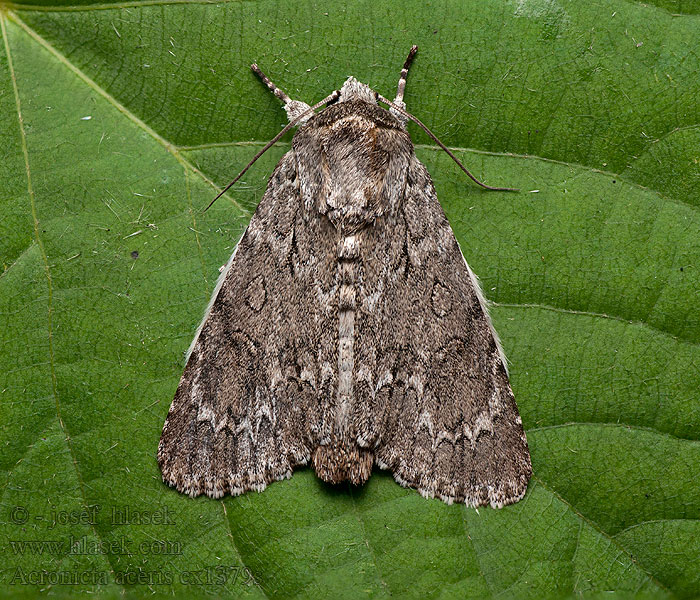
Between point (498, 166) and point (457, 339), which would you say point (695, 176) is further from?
point (457, 339)

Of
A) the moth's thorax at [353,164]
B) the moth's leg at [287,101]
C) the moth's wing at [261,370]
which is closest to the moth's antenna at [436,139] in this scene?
the moth's thorax at [353,164]

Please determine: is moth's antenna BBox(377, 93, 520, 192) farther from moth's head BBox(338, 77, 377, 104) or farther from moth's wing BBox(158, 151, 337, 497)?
moth's wing BBox(158, 151, 337, 497)

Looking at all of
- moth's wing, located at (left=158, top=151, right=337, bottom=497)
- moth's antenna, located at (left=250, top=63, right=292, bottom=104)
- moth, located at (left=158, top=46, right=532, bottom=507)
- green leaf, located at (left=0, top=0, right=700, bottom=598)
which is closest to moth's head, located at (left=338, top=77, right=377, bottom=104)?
moth, located at (left=158, top=46, right=532, bottom=507)

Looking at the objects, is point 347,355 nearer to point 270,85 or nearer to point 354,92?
point 354,92

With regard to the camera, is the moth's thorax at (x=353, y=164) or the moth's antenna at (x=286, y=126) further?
the moth's antenna at (x=286, y=126)

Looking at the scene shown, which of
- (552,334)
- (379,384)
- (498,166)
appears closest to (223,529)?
(379,384)

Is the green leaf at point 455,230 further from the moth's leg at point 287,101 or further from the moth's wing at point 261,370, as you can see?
the moth's wing at point 261,370
